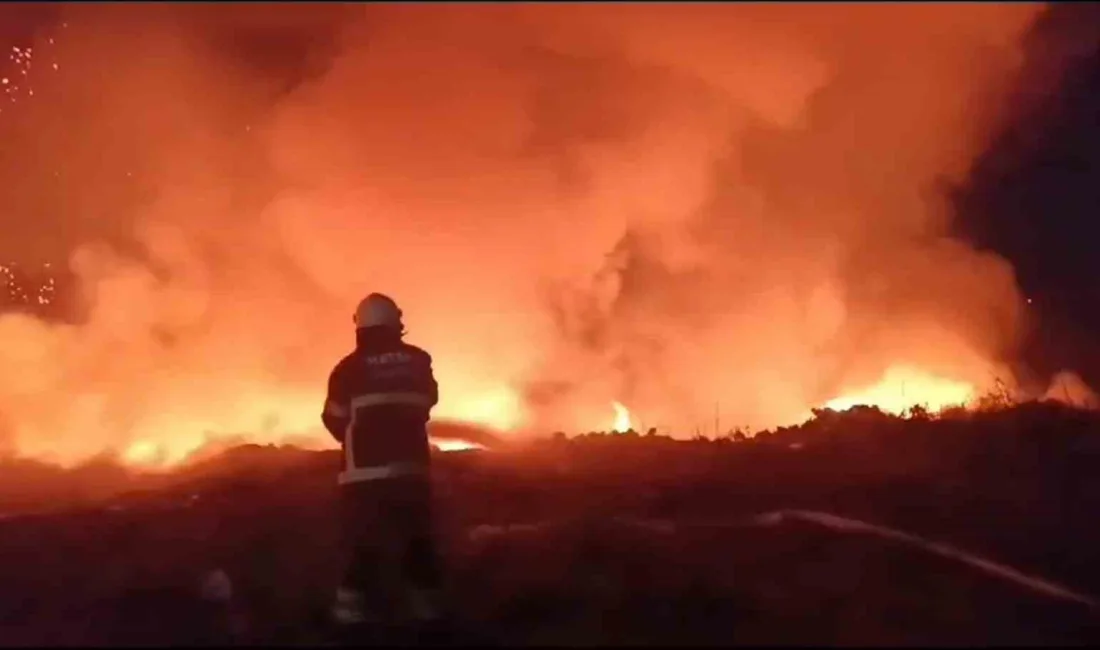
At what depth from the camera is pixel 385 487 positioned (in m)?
9.13

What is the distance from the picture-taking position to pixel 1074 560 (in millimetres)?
11234

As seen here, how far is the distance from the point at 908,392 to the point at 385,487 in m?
12.4

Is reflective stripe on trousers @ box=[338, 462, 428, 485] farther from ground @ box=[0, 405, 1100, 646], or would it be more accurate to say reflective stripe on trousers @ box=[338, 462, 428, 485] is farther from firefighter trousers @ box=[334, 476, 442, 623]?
ground @ box=[0, 405, 1100, 646]

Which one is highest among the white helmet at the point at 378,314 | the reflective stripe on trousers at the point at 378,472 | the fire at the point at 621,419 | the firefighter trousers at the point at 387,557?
the fire at the point at 621,419

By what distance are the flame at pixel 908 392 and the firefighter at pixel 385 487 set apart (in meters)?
11.4

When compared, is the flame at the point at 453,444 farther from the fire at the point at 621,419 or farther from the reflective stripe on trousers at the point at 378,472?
the reflective stripe on trousers at the point at 378,472

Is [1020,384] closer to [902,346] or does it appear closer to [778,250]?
[902,346]

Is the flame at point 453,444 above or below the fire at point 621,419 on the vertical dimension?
below

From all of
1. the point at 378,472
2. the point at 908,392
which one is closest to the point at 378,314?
the point at 378,472

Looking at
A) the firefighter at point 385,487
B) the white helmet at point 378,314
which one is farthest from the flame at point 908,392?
the firefighter at point 385,487

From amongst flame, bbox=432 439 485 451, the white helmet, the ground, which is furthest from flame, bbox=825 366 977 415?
the white helmet

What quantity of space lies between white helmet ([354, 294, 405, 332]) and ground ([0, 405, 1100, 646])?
7.03 feet

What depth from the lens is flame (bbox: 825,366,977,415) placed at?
768 inches

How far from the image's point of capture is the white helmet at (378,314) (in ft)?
31.7
